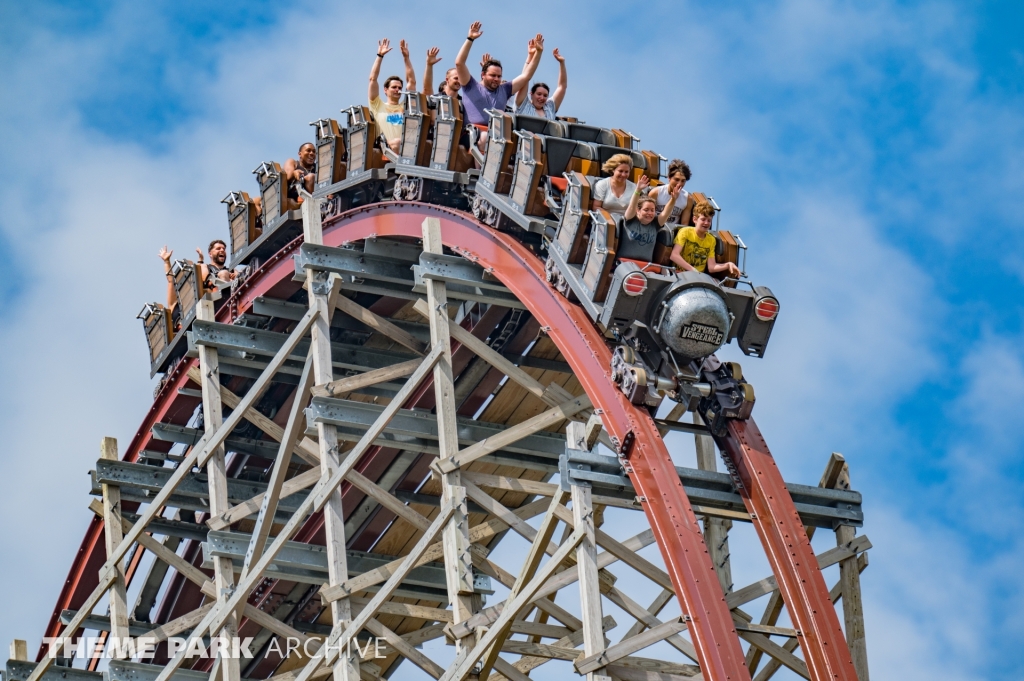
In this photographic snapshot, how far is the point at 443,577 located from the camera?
59.1ft

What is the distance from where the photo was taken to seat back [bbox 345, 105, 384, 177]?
62.2 feet

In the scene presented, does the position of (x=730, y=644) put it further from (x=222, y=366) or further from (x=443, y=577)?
(x=222, y=366)

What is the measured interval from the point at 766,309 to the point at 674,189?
4.64ft

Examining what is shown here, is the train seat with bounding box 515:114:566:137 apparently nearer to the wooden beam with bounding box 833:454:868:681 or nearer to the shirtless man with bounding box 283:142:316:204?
the shirtless man with bounding box 283:142:316:204

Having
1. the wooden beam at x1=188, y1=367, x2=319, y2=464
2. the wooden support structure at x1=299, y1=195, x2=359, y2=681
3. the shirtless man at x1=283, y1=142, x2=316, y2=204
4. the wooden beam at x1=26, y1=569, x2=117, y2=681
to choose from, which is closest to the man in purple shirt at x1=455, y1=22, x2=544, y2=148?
the wooden support structure at x1=299, y1=195, x2=359, y2=681

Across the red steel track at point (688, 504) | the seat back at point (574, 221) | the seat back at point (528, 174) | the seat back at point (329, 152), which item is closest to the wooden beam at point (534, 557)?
the red steel track at point (688, 504)

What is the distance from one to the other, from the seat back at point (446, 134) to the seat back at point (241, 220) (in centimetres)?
364

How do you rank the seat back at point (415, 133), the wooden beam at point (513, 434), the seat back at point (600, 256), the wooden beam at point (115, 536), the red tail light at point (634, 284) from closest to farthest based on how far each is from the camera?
the red tail light at point (634, 284) < the seat back at point (600, 256) < the wooden beam at point (513, 434) < the seat back at point (415, 133) < the wooden beam at point (115, 536)

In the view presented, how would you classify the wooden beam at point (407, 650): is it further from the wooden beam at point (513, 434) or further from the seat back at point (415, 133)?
the seat back at point (415, 133)

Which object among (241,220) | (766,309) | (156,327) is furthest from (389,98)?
(766,309)

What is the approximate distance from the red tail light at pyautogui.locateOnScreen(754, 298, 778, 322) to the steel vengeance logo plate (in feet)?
1.37

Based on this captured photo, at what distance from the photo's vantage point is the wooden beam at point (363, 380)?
697 inches

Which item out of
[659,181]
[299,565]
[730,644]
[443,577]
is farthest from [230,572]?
[730,644]

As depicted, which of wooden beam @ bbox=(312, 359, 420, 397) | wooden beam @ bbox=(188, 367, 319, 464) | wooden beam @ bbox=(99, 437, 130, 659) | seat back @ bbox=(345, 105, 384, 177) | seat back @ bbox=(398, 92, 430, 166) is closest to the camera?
wooden beam @ bbox=(312, 359, 420, 397)
